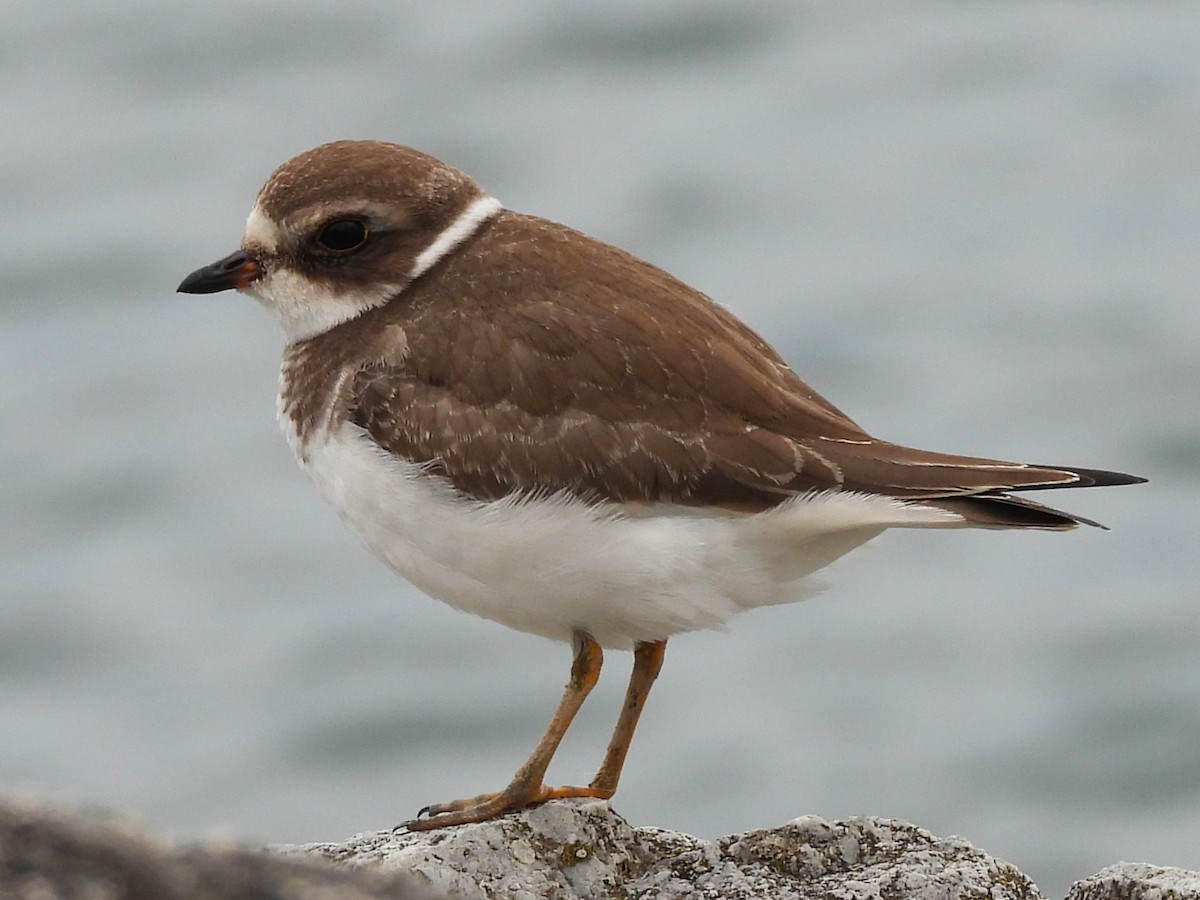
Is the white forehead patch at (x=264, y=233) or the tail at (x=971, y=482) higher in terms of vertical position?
the white forehead patch at (x=264, y=233)

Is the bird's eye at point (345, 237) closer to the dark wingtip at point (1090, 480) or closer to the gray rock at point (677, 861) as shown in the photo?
the gray rock at point (677, 861)

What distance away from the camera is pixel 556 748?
7.80 metres

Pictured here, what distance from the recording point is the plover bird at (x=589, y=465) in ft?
24.0

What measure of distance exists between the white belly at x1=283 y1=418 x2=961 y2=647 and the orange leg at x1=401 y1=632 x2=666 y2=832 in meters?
0.24

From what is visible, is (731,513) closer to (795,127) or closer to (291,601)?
(291,601)

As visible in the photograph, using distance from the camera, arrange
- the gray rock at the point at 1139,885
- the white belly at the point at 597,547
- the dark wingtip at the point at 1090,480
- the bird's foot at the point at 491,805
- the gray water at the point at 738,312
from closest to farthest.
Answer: the gray rock at the point at 1139,885 < the dark wingtip at the point at 1090,480 < the white belly at the point at 597,547 < the bird's foot at the point at 491,805 < the gray water at the point at 738,312

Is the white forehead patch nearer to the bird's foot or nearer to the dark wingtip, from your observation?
the bird's foot

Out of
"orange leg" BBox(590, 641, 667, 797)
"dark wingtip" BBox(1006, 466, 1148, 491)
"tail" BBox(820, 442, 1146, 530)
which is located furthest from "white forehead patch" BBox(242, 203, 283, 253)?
"dark wingtip" BBox(1006, 466, 1148, 491)

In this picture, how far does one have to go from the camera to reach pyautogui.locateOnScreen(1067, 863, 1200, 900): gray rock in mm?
6113

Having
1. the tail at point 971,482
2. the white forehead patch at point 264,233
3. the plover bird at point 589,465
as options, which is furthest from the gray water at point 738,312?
the tail at point 971,482

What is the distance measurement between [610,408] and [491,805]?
1.53 meters

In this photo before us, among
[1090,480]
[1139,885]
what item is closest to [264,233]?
[1090,480]

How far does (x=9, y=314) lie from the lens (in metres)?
25.0

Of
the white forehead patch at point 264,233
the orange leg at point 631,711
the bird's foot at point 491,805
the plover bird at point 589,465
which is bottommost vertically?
the bird's foot at point 491,805
